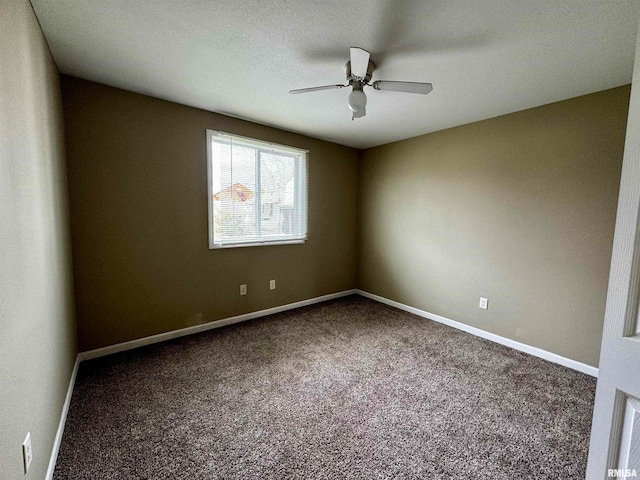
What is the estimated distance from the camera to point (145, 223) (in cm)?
259

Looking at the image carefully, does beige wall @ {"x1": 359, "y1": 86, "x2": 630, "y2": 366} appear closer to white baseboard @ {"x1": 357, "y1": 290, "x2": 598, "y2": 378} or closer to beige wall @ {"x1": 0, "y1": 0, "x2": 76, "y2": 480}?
white baseboard @ {"x1": 357, "y1": 290, "x2": 598, "y2": 378}

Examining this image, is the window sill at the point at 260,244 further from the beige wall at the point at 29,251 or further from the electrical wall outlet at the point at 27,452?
the electrical wall outlet at the point at 27,452

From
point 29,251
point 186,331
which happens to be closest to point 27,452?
point 29,251

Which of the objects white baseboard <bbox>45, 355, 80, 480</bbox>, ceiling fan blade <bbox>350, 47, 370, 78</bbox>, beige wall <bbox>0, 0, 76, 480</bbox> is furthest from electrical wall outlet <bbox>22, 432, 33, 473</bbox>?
ceiling fan blade <bbox>350, 47, 370, 78</bbox>

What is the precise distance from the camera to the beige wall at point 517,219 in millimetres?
2232

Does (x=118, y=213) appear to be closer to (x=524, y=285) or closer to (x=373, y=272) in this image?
(x=373, y=272)

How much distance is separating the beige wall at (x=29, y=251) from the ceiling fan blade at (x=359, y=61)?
1555 mm

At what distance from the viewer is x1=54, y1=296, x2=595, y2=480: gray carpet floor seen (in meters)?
1.42

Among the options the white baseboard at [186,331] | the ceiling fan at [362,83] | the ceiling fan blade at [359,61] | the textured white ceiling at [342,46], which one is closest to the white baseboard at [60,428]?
the white baseboard at [186,331]

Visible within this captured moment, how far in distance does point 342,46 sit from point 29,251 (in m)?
2.03

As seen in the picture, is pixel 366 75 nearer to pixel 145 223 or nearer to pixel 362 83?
pixel 362 83

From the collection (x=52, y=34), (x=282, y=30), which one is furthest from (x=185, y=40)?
(x=52, y=34)

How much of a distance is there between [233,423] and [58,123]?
96.5 inches

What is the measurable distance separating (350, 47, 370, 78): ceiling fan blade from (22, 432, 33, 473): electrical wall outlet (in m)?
2.41
